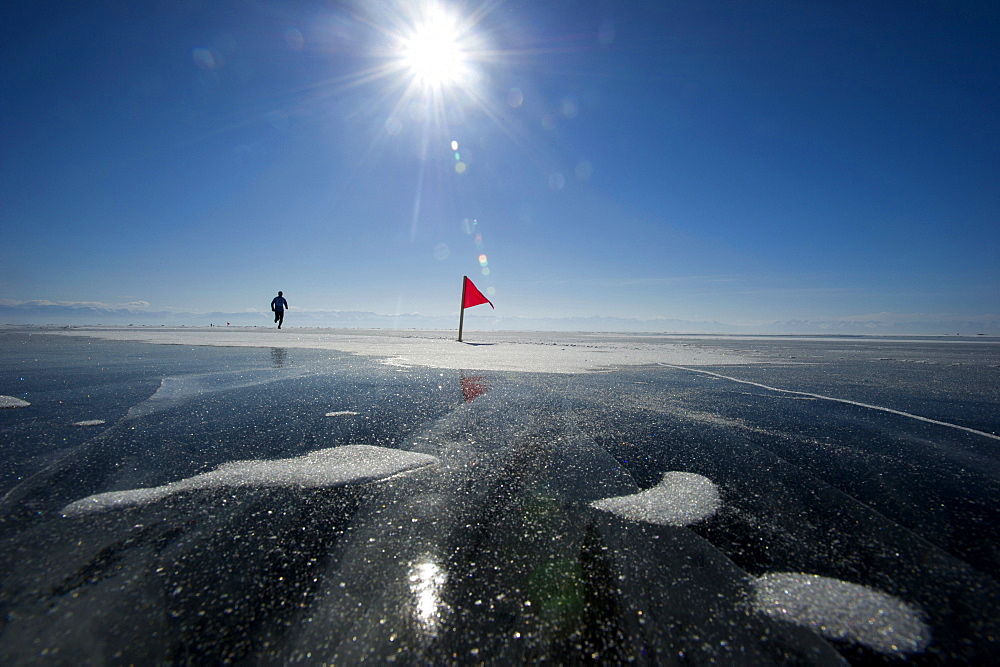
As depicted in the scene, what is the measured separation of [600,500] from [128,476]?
200cm

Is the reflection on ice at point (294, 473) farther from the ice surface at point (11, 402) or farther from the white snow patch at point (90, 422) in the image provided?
the ice surface at point (11, 402)

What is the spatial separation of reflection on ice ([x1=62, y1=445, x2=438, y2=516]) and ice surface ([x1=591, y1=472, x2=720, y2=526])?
932mm

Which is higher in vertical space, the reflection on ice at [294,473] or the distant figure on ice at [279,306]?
the distant figure on ice at [279,306]

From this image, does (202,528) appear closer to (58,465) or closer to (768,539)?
(58,465)

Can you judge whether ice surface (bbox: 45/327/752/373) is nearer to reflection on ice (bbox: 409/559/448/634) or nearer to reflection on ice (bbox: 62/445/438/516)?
reflection on ice (bbox: 62/445/438/516)

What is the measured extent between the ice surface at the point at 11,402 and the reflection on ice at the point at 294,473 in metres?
2.56

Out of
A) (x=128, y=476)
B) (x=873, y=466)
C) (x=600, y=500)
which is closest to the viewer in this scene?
(x=600, y=500)

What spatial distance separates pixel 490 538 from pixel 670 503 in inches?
29.8

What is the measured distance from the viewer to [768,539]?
4.26ft

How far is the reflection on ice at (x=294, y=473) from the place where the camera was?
150cm

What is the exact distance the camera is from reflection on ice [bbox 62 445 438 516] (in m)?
1.50

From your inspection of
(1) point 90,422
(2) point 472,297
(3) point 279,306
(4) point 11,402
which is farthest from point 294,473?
(3) point 279,306

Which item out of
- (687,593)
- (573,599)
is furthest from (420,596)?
(687,593)

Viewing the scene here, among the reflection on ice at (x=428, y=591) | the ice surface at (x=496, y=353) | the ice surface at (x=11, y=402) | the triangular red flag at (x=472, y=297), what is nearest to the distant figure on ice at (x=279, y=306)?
the ice surface at (x=496, y=353)
